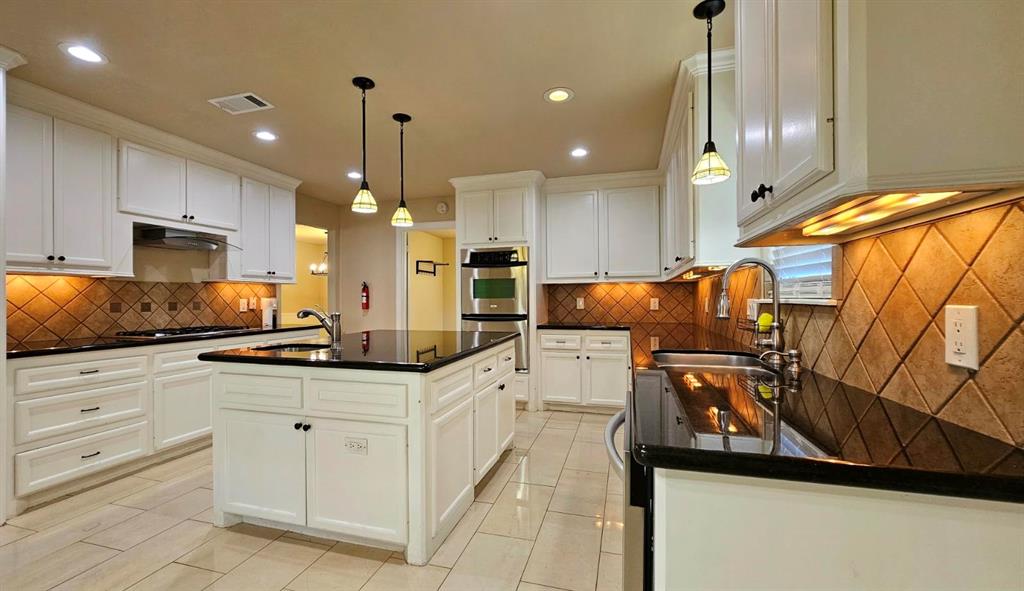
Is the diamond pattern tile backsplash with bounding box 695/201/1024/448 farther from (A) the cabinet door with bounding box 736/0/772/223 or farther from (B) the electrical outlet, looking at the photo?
(A) the cabinet door with bounding box 736/0/772/223

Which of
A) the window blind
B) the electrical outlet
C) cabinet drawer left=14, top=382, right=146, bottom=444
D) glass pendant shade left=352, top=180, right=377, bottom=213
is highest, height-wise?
glass pendant shade left=352, top=180, right=377, bottom=213

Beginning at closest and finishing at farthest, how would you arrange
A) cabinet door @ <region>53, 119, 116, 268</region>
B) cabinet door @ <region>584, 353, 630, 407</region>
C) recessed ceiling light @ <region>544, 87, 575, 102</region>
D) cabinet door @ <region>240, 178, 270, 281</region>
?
recessed ceiling light @ <region>544, 87, 575, 102</region> → cabinet door @ <region>53, 119, 116, 268</region> → cabinet door @ <region>240, 178, 270, 281</region> → cabinet door @ <region>584, 353, 630, 407</region>

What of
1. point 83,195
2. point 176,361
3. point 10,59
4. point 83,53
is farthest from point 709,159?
point 83,195

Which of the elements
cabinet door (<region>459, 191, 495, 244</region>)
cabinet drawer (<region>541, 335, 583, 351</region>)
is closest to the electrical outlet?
cabinet drawer (<region>541, 335, 583, 351</region>)

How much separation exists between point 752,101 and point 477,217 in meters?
3.39

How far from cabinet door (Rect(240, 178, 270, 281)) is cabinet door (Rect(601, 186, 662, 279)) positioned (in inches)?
133

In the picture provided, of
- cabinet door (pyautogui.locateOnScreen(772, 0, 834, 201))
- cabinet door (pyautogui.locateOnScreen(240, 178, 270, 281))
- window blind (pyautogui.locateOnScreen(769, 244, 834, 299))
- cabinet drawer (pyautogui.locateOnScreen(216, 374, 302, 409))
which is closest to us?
cabinet door (pyautogui.locateOnScreen(772, 0, 834, 201))

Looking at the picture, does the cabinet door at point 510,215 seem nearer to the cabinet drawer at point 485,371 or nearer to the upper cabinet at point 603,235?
the upper cabinet at point 603,235

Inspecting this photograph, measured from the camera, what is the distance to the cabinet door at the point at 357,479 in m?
1.79

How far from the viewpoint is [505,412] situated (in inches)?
114

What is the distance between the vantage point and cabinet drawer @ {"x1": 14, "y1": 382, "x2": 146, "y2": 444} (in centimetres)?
228

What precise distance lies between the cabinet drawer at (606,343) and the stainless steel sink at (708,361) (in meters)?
2.02

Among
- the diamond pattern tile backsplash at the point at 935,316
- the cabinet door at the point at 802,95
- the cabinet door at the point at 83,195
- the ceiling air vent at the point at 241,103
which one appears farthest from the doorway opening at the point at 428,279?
the cabinet door at the point at 802,95

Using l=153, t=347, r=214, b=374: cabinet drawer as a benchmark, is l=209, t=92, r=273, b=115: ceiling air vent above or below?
above
